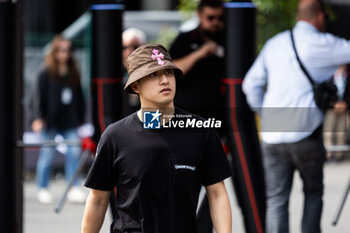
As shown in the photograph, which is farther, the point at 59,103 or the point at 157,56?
the point at 59,103

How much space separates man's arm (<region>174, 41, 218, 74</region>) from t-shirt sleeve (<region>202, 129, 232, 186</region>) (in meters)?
1.99

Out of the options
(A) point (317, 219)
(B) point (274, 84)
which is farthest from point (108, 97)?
(A) point (317, 219)

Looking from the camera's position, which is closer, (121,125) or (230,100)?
(121,125)

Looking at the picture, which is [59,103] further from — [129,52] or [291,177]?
[291,177]

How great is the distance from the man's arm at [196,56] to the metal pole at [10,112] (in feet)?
3.14

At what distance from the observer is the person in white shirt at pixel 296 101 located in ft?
17.3

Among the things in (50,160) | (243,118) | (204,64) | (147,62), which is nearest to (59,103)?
(50,160)

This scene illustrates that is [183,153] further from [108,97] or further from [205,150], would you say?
[108,97]

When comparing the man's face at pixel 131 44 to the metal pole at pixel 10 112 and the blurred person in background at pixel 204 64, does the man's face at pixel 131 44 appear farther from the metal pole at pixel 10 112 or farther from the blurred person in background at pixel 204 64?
the metal pole at pixel 10 112

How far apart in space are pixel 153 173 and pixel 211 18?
2.20 metres

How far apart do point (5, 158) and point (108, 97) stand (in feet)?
2.36

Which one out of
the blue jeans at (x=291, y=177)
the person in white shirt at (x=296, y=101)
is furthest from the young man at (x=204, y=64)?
the blue jeans at (x=291, y=177)

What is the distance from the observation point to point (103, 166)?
3.57 metres

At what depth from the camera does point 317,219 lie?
18.0ft
